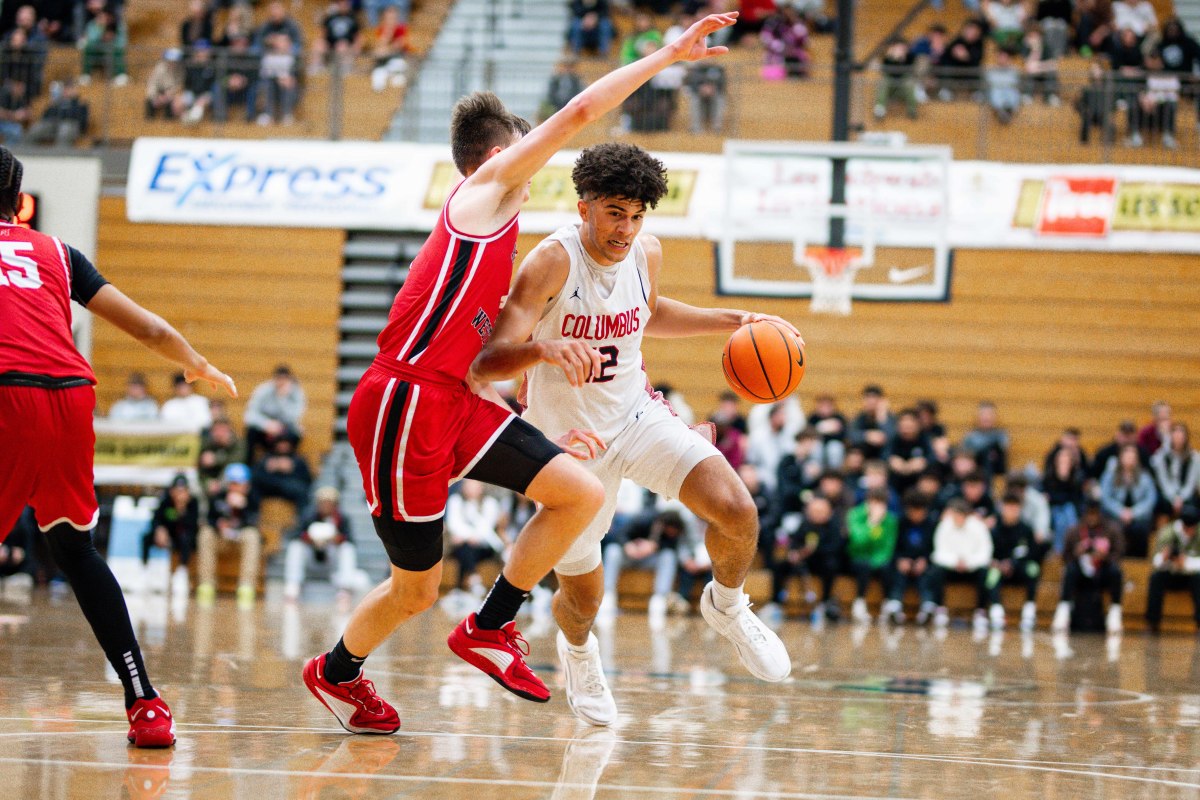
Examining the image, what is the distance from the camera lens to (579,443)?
543 cm

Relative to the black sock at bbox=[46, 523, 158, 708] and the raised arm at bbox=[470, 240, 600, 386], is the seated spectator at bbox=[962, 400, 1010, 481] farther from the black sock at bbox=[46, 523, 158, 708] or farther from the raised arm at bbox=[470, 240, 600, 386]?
the black sock at bbox=[46, 523, 158, 708]

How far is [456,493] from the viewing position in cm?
1414

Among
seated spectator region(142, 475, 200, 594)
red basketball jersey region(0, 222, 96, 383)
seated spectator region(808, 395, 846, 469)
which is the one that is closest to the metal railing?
seated spectator region(808, 395, 846, 469)

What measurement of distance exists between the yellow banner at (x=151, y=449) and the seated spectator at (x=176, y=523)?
1.67ft

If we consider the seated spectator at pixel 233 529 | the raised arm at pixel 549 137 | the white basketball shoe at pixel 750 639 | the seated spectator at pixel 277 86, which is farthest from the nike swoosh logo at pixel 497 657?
the seated spectator at pixel 277 86

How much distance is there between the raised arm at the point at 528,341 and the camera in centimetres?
487

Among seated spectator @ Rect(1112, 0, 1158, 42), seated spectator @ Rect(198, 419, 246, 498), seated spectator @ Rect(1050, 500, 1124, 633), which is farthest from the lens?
seated spectator @ Rect(1112, 0, 1158, 42)

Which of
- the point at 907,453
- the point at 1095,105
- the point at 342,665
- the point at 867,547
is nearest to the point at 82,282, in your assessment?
the point at 342,665

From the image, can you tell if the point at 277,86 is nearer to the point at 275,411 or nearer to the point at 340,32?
the point at 340,32

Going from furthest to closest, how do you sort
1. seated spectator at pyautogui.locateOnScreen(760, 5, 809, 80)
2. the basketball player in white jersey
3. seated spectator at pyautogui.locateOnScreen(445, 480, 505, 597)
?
1. seated spectator at pyautogui.locateOnScreen(760, 5, 809, 80)
2. seated spectator at pyautogui.locateOnScreen(445, 480, 505, 597)
3. the basketball player in white jersey

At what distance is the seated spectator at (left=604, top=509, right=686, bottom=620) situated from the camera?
13547mm

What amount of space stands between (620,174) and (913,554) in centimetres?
901

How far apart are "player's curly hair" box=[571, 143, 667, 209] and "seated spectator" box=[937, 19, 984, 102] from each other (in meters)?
11.9

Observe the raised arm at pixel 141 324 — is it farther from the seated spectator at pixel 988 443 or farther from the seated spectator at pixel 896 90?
the seated spectator at pixel 896 90
